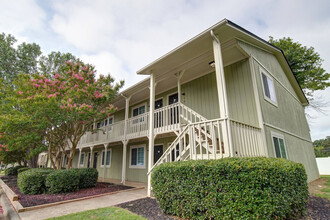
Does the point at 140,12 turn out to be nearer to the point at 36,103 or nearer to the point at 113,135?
the point at 36,103

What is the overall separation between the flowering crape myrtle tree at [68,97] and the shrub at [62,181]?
93.8 inches

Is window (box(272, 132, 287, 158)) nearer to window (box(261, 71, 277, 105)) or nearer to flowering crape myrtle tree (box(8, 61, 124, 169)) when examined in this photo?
window (box(261, 71, 277, 105))

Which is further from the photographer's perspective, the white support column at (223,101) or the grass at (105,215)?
the white support column at (223,101)

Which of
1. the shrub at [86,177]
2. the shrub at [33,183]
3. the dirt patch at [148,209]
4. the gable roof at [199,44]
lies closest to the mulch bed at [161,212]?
the dirt patch at [148,209]

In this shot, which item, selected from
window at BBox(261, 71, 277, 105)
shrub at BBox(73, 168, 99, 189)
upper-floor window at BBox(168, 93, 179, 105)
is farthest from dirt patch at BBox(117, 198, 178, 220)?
window at BBox(261, 71, 277, 105)

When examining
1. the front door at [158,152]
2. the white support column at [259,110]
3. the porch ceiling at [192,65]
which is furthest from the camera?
the front door at [158,152]

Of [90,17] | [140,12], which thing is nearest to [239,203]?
[140,12]

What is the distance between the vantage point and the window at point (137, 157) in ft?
38.5

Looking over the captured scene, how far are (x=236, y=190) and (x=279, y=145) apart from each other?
5180 mm

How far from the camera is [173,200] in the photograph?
430 cm

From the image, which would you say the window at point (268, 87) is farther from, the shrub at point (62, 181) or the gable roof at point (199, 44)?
the shrub at point (62, 181)

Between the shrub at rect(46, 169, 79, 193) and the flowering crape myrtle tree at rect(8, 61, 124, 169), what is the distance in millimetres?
2382

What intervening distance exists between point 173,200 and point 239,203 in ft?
5.47

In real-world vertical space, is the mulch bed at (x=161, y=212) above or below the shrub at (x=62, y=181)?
below
